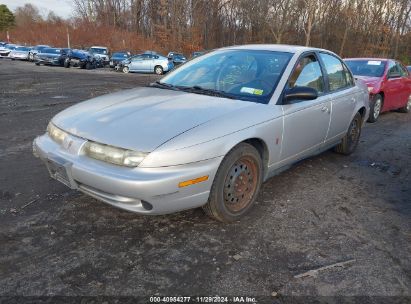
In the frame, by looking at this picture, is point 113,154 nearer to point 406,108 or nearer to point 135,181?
point 135,181

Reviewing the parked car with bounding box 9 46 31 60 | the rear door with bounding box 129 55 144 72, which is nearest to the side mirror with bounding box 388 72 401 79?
the rear door with bounding box 129 55 144 72

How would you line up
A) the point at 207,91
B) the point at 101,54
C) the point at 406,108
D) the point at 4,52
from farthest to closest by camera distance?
the point at 4,52 < the point at 101,54 < the point at 406,108 < the point at 207,91

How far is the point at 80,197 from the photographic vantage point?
380 centimetres

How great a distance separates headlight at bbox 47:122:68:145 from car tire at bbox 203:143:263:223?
1.40 m

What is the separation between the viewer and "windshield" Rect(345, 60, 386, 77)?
8934 millimetres

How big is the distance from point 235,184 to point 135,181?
1.05 m

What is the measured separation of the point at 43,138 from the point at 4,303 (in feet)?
5.59

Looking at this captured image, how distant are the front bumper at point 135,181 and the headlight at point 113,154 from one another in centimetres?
4

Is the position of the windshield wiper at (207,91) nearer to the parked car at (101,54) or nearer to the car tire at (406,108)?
the car tire at (406,108)

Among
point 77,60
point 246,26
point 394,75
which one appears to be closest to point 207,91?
point 394,75

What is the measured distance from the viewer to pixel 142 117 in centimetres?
313

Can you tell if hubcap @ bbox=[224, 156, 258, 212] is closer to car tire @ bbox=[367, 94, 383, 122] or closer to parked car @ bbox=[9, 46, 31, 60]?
car tire @ bbox=[367, 94, 383, 122]

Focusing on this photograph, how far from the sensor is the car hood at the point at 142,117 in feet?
9.35

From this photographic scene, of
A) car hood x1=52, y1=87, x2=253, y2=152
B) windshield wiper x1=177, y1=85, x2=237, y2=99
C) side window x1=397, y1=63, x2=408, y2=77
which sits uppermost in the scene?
side window x1=397, y1=63, x2=408, y2=77
